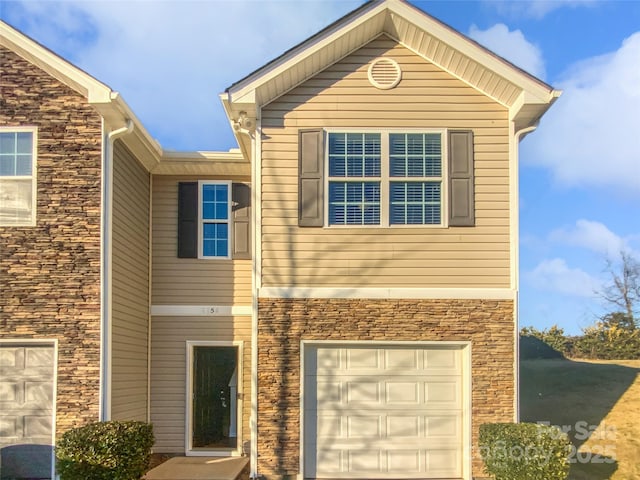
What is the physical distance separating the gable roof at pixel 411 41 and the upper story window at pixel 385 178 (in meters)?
1.05

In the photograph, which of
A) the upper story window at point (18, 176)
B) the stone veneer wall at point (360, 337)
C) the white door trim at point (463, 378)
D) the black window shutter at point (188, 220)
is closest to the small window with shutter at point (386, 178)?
the stone veneer wall at point (360, 337)

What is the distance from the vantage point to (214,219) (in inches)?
425

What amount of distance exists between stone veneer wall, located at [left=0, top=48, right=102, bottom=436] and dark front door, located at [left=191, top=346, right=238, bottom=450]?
105 inches

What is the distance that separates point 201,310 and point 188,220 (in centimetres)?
159

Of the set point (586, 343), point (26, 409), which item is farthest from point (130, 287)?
point (586, 343)

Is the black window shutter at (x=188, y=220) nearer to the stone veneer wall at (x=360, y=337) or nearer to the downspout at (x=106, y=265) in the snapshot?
the downspout at (x=106, y=265)

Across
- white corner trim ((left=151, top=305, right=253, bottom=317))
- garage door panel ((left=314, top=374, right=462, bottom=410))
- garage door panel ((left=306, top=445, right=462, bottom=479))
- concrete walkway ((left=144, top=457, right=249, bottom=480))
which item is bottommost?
concrete walkway ((left=144, top=457, right=249, bottom=480))

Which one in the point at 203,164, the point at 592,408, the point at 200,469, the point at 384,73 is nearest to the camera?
the point at 384,73

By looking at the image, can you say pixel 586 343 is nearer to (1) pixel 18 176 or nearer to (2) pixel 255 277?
(2) pixel 255 277

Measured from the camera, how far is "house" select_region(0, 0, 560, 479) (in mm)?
8344

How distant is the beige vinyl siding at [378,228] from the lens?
339 inches

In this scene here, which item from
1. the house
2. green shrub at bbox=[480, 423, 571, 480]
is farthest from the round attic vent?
green shrub at bbox=[480, 423, 571, 480]

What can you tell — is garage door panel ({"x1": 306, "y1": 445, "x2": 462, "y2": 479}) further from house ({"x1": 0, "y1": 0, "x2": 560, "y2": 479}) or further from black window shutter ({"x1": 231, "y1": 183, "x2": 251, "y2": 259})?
black window shutter ({"x1": 231, "y1": 183, "x2": 251, "y2": 259})

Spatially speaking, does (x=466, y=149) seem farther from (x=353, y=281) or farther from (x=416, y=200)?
(x=353, y=281)
